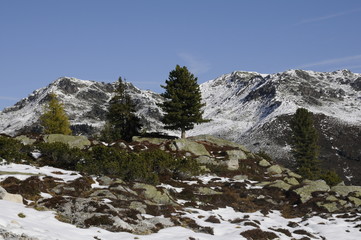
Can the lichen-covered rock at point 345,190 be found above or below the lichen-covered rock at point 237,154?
below

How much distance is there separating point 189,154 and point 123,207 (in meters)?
27.4

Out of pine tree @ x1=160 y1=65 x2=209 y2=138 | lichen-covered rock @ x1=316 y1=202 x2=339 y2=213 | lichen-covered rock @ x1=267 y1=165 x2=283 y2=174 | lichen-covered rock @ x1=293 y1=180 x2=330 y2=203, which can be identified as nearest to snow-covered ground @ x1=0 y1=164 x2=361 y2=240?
lichen-covered rock @ x1=316 y1=202 x2=339 y2=213

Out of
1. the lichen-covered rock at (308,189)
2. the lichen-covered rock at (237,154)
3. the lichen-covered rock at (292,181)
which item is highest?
the lichen-covered rock at (237,154)

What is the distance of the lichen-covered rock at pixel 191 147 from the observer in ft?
162

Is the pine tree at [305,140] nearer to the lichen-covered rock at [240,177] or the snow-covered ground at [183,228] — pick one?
the lichen-covered rock at [240,177]

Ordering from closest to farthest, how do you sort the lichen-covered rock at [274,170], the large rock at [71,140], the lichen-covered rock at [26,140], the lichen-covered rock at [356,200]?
1. the lichen-covered rock at [356,200]
2. the lichen-covered rock at [26,140]
3. the large rock at [71,140]
4. the lichen-covered rock at [274,170]

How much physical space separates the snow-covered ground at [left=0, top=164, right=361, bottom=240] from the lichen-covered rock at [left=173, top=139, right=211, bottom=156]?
19338 mm

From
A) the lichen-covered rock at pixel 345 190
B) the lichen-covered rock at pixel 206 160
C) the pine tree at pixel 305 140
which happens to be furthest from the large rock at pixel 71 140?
the pine tree at pixel 305 140

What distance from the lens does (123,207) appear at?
21188 millimetres

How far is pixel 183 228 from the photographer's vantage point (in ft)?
66.8

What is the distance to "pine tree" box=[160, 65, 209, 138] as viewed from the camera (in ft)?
196

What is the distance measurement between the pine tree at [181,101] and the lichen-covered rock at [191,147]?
857cm

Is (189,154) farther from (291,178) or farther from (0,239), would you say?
(0,239)

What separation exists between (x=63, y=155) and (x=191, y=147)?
778 inches
